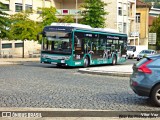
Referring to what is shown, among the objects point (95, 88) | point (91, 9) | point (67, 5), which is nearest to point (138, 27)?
point (67, 5)

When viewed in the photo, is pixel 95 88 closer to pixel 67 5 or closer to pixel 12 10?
pixel 12 10

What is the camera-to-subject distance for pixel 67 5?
80.2 m

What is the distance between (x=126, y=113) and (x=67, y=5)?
7126 cm

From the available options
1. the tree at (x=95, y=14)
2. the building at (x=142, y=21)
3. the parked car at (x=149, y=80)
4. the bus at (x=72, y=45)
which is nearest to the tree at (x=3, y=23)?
the bus at (x=72, y=45)

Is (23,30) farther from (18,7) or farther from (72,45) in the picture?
(72,45)

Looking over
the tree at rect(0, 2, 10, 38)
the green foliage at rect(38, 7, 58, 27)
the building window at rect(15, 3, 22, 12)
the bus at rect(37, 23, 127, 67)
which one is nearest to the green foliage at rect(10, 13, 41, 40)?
the green foliage at rect(38, 7, 58, 27)

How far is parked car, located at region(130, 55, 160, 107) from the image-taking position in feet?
37.5

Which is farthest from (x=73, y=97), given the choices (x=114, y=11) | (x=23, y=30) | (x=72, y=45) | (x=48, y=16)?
(x=114, y=11)

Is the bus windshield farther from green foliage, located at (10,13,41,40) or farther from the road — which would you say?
green foliage, located at (10,13,41,40)

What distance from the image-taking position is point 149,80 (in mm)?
11453

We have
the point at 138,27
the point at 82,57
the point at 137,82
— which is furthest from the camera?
the point at 138,27

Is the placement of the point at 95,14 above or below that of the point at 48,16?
above

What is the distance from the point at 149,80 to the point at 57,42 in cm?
1749

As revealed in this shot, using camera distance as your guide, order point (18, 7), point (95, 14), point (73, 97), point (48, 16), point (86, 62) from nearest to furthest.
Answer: point (73, 97), point (86, 62), point (48, 16), point (95, 14), point (18, 7)
